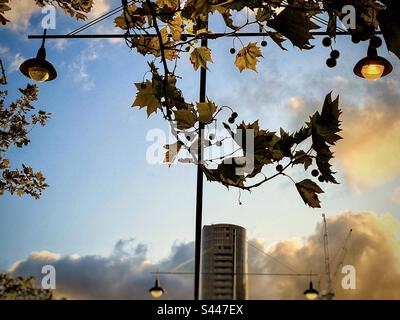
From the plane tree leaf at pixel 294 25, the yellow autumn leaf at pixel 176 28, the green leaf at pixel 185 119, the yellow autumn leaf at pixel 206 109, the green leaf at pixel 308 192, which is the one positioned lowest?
the green leaf at pixel 308 192

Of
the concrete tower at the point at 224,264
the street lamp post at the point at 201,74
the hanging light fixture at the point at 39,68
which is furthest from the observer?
the concrete tower at the point at 224,264

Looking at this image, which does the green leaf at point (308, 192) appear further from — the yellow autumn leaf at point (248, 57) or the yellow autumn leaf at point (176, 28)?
the yellow autumn leaf at point (176, 28)

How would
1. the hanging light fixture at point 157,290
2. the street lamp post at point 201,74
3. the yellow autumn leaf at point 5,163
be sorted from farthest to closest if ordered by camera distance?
the hanging light fixture at point 157,290, the yellow autumn leaf at point 5,163, the street lamp post at point 201,74

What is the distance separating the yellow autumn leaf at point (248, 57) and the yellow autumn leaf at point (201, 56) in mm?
222

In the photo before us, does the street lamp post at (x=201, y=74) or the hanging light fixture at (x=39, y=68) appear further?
the hanging light fixture at (x=39, y=68)

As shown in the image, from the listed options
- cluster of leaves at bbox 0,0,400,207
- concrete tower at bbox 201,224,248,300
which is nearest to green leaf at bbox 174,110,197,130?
cluster of leaves at bbox 0,0,400,207

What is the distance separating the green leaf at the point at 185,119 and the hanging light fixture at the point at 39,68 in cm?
292

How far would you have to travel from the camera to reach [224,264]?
293ft

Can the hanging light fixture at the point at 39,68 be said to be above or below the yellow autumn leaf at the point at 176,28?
above

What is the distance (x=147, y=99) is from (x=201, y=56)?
626 mm

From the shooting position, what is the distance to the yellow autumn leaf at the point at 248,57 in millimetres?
3004

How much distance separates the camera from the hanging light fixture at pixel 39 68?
4.64m

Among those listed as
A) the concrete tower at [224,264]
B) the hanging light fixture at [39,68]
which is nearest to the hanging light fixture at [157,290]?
the concrete tower at [224,264]

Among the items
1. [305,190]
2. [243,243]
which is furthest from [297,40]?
[243,243]
